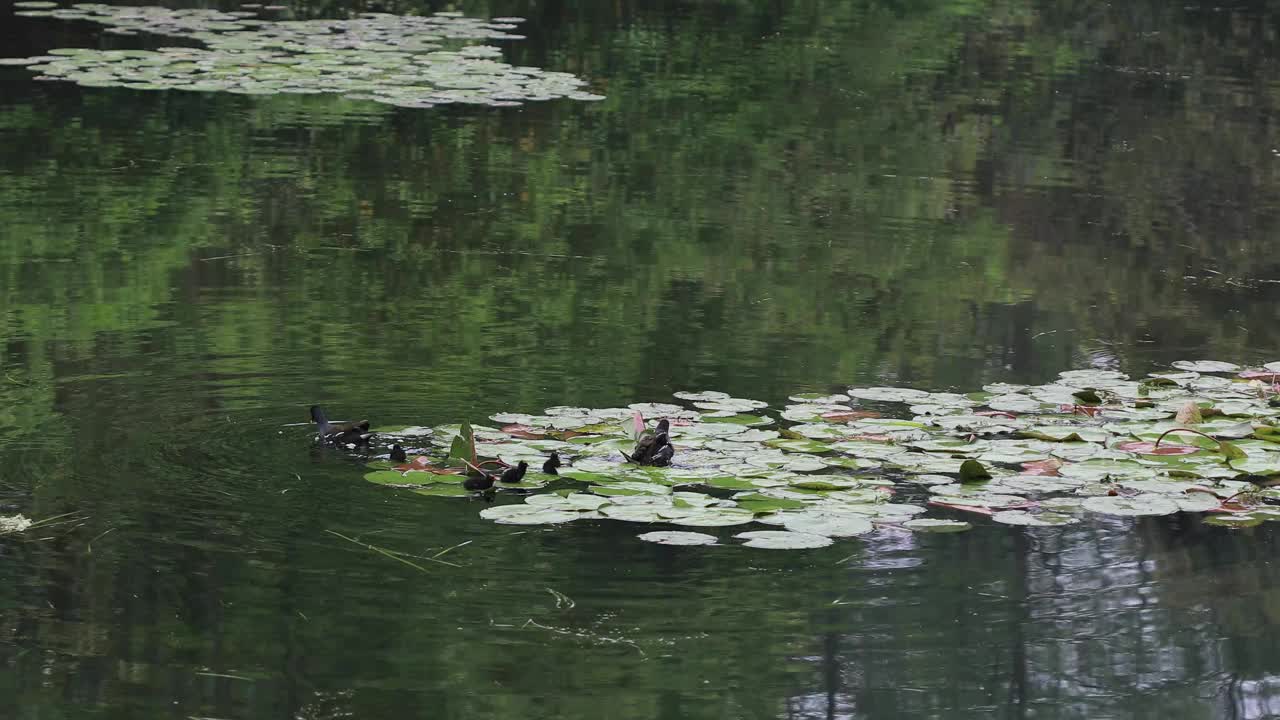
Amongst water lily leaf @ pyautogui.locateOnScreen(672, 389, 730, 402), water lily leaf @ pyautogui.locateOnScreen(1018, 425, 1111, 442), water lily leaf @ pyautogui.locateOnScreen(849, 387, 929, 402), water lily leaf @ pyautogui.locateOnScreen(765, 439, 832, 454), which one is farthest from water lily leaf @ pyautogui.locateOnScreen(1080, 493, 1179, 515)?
water lily leaf @ pyautogui.locateOnScreen(672, 389, 730, 402)

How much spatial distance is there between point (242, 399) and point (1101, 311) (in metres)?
3.11

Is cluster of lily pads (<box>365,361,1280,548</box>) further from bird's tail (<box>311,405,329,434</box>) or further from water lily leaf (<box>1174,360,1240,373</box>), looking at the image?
water lily leaf (<box>1174,360,1240,373</box>)

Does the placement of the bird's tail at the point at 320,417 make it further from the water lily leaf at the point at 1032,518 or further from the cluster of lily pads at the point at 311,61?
the cluster of lily pads at the point at 311,61

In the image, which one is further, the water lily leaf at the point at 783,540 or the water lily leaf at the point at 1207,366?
the water lily leaf at the point at 1207,366

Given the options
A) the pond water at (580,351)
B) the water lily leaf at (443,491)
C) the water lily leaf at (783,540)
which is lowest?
the pond water at (580,351)

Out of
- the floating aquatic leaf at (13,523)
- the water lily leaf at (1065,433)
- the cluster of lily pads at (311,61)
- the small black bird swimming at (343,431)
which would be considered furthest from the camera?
the cluster of lily pads at (311,61)

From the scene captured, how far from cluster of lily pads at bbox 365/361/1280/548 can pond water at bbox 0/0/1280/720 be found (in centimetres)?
6

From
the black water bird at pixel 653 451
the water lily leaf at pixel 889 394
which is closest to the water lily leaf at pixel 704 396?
the water lily leaf at pixel 889 394

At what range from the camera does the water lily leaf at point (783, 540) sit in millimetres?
3596

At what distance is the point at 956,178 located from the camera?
9.23 meters

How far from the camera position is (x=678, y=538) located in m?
3.60

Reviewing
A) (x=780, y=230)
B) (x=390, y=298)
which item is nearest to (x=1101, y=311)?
(x=780, y=230)

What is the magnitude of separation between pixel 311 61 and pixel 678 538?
9.25m

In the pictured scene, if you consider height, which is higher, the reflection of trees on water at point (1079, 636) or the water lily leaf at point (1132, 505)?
the water lily leaf at point (1132, 505)
